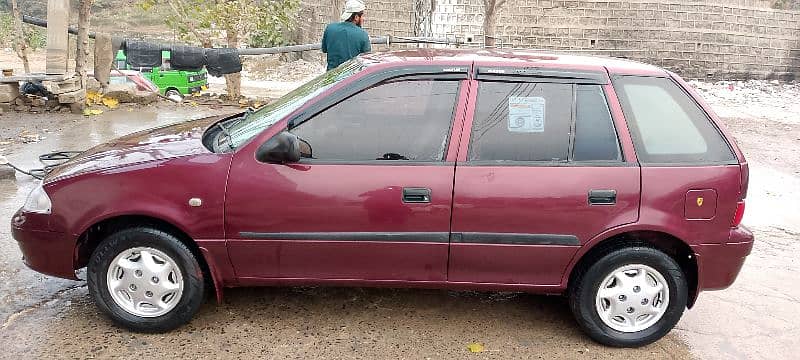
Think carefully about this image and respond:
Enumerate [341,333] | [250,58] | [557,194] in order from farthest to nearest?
[250,58] < [341,333] < [557,194]

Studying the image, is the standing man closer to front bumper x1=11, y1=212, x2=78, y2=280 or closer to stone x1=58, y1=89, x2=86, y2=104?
front bumper x1=11, y1=212, x2=78, y2=280

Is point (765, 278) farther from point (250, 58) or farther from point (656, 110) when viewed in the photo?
point (250, 58)

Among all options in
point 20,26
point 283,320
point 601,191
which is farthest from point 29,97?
point 601,191

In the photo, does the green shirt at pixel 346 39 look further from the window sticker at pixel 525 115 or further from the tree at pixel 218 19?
the tree at pixel 218 19

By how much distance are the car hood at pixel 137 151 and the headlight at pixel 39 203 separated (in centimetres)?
8

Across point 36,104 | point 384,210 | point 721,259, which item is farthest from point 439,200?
point 36,104

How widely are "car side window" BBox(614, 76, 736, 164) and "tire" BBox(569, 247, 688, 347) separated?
0.55 metres

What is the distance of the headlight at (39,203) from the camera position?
353 centimetres

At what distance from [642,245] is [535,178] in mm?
743

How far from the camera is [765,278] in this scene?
4.92 m

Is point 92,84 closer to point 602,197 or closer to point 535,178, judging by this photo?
point 535,178

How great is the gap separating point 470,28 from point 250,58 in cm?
857

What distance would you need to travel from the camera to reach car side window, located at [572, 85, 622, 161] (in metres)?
3.53

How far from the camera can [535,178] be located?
11.4 feet
